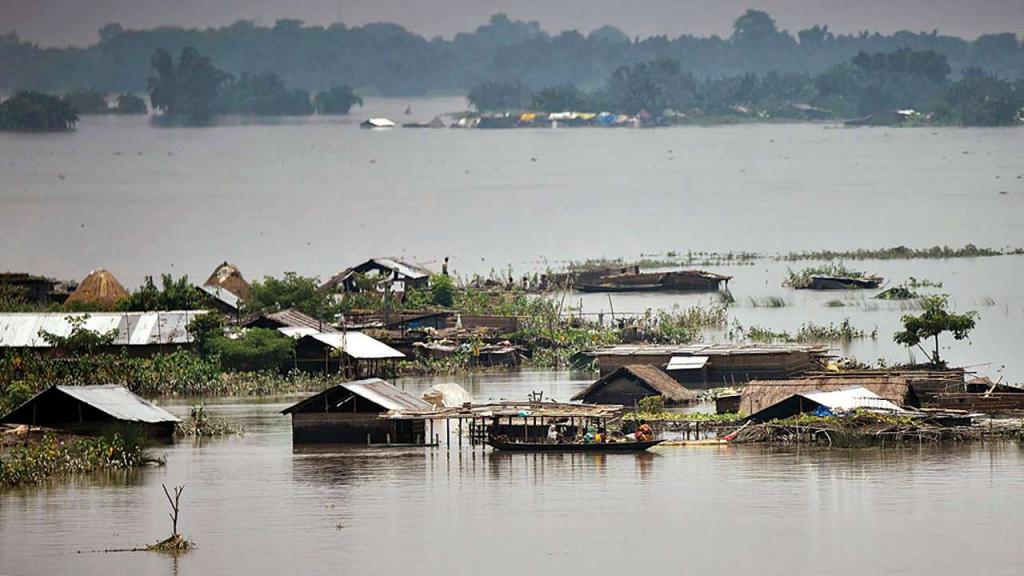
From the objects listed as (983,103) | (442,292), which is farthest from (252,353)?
(983,103)

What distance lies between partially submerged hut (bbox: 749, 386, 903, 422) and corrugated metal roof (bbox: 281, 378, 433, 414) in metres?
4.12

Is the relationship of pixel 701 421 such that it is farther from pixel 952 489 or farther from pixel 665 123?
pixel 665 123

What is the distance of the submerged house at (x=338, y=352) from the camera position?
1097 inches

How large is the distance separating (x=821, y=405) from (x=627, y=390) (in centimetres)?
366

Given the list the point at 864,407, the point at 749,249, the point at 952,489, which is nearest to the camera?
the point at 952,489

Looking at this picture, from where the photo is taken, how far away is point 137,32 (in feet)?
598

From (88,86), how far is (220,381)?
150 metres

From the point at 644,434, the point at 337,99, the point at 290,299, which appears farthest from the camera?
the point at 337,99

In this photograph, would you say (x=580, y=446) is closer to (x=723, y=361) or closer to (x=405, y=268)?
(x=723, y=361)

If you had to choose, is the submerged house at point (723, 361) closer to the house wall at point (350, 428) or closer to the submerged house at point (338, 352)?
the submerged house at point (338, 352)

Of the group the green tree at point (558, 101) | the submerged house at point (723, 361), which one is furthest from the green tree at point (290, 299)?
the green tree at point (558, 101)

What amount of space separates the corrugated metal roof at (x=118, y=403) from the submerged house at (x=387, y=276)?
12.0 metres

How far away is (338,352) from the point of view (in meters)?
27.7

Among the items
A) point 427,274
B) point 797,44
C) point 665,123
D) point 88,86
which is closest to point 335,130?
point 665,123
